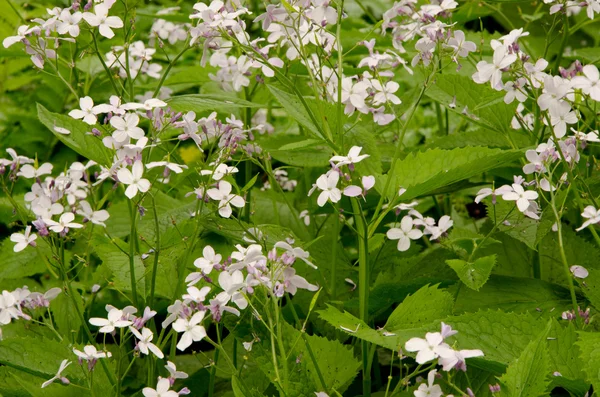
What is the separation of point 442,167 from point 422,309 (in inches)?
13.8

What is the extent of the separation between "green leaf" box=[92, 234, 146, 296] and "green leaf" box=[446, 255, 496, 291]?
77 centimetres

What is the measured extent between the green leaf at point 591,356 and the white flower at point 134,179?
0.95 metres

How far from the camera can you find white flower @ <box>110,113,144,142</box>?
5.63 ft

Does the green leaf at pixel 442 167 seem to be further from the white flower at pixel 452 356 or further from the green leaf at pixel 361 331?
the white flower at pixel 452 356

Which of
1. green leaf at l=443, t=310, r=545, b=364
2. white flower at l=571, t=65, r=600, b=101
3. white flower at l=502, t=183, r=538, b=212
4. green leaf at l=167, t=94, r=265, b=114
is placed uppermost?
white flower at l=571, t=65, r=600, b=101

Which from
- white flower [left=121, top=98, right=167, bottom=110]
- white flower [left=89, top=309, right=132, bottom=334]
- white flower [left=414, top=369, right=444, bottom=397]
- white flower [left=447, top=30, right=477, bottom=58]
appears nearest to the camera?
white flower [left=414, top=369, right=444, bottom=397]

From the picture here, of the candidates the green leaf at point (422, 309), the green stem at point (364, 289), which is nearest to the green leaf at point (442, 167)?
the green stem at point (364, 289)

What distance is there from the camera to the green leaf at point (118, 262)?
6.59 feet

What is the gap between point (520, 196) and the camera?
178cm

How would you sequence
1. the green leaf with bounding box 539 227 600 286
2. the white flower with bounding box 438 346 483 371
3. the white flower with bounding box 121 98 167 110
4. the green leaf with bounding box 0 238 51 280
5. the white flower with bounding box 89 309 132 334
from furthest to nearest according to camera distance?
the green leaf with bounding box 0 238 51 280
the green leaf with bounding box 539 227 600 286
the white flower with bounding box 121 98 167 110
the white flower with bounding box 89 309 132 334
the white flower with bounding box 438 346 483 371

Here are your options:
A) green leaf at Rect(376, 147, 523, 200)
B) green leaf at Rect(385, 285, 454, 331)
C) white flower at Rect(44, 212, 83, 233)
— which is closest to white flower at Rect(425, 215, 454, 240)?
green leaf at Rect(376, 147, 523, 200)

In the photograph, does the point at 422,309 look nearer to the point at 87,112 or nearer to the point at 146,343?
the point at 146,343

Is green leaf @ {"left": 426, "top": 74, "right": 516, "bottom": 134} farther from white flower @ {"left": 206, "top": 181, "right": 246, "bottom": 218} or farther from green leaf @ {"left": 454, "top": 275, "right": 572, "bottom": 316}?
white flower @ {"left": 206, "top": 181, "right": 246, "bottom": 218}

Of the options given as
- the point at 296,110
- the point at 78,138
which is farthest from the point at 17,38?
the point at 296,110
